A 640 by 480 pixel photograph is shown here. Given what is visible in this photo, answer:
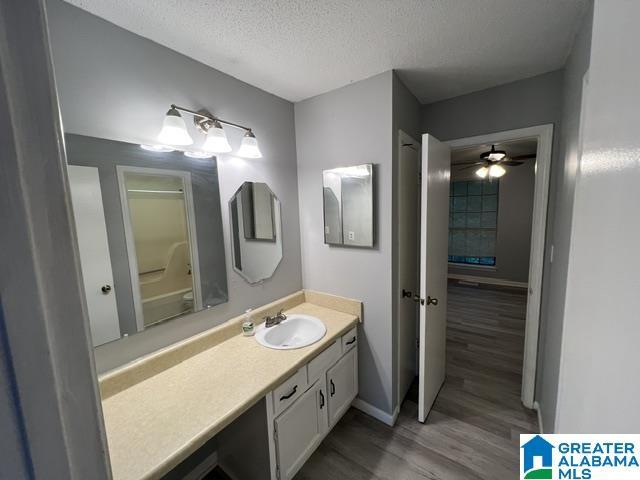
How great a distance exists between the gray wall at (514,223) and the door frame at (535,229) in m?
3.28

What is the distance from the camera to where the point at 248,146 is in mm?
1556

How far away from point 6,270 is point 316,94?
1.94 metres

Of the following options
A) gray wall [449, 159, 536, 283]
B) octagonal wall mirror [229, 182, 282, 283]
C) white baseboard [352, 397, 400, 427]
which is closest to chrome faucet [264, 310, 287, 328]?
octagonal wall mirror [229, 182, 282, 283]

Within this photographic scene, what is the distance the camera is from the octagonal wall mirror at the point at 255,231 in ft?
5.37

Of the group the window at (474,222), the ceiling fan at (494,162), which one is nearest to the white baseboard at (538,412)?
the ceiling fan at (494,162)

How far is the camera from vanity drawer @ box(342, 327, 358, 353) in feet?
5.60

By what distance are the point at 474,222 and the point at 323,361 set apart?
4.89m

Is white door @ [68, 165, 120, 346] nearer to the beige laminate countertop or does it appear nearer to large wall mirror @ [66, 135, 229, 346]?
large wall mirror @ [66, 135, 229, 346]

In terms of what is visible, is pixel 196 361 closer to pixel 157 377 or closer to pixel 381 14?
pixel 157 377

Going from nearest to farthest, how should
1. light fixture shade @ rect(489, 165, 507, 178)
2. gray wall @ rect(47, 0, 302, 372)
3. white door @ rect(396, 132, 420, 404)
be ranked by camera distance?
gray wall @ rect(47, 0, 302, 372) < white door @ rect(396, 132, 420, 404) < light fixture shade @ rect(489, 165, 507, 178)

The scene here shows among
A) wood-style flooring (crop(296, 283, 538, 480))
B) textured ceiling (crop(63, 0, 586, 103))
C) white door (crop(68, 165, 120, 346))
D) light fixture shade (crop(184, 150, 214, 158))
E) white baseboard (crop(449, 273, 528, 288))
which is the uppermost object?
textured ceiling (crop(63, 0, 586, 103))

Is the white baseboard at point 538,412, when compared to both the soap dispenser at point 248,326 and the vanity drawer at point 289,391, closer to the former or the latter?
the vanity drawer at point 289,391

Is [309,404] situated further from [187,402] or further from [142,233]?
[142,233]

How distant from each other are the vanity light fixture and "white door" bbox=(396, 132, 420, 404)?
969mm
